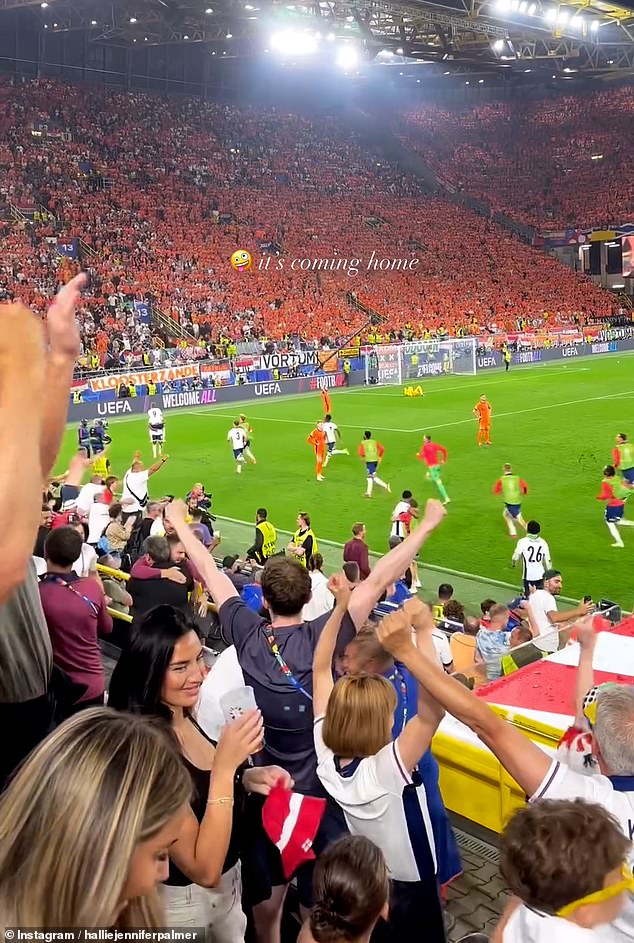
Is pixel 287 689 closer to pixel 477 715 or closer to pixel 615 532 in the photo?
pixel 477 715

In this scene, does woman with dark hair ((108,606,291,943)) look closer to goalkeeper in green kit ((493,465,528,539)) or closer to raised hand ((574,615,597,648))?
raised hand ((574,615,597,648))

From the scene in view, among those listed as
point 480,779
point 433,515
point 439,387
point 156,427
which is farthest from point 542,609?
point 439,387

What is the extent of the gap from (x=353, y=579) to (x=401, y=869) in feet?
18.9

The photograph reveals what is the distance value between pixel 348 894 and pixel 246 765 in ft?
3.52

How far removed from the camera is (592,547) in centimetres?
1423

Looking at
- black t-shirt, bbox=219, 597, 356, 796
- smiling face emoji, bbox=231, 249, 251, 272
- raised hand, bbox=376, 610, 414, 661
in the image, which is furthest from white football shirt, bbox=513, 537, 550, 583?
smiling face emoji, bbox=231, 249, 251, 272

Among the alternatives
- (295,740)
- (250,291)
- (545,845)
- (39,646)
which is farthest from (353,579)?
(250,291)

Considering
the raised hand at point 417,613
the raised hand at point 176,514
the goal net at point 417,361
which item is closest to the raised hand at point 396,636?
the raised hand at point 417,613

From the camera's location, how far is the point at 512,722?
5480 mm

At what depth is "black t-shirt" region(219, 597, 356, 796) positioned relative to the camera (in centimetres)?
378

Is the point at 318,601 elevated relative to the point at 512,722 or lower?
elevated

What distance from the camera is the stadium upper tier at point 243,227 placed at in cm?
4238

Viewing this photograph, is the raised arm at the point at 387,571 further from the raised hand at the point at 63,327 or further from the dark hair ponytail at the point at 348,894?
the raised hand at the point at 63,327

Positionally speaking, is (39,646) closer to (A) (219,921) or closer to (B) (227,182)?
(A) (219,921)
